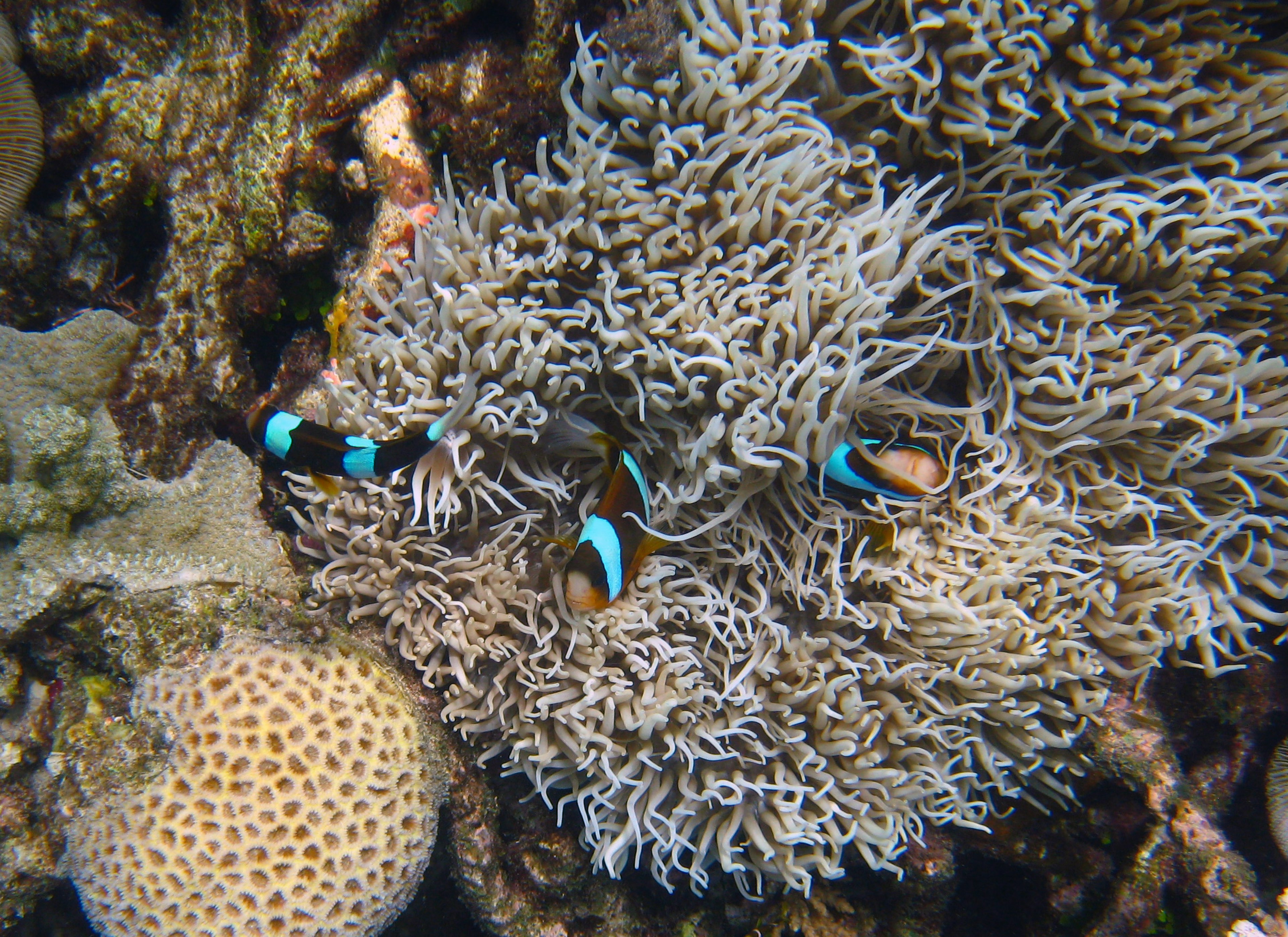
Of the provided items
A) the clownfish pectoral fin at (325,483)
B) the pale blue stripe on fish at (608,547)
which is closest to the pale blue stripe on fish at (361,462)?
the clownfish pectoral fin at (325,483)

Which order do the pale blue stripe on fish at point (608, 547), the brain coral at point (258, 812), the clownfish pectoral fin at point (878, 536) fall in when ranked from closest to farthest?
the pale blue stripe on fish at point (608, 547) → the brain coral at point (258, 812) → the clownfish pectoral fin at point (878, 536)

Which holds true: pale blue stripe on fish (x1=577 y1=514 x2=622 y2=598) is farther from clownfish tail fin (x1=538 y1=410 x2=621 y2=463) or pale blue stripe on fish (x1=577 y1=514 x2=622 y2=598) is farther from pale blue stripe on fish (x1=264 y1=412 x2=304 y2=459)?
pale blue stripe on fish (x1=264 y1=412 x2=304 y2=459)

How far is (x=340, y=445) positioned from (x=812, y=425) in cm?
133

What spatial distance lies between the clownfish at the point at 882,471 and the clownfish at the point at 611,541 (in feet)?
1.84

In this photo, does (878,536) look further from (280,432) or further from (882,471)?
(280,432)

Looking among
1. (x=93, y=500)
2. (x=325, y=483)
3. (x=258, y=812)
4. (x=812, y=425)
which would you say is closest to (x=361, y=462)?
(x=325, y=483)

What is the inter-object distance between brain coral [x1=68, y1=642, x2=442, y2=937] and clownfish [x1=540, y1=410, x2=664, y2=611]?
82cm

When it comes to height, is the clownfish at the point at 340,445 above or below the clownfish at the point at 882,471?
below

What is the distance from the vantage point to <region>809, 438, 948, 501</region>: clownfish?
6.10 feet

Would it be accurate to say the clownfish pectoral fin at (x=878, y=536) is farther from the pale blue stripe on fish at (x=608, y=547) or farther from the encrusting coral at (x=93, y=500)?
the encrusting coral at (x=93, y=500)

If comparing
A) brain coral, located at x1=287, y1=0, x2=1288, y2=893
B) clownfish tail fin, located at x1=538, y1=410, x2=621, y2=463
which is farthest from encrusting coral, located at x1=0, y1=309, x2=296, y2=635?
clownfish tail fin, located at x1=538, y1=410, x2=621, y2=463

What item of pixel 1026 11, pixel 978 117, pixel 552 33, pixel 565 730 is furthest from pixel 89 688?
pixel 1026 11

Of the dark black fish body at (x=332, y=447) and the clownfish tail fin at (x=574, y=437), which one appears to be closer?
the dark black fish body at (x=332, y=447)

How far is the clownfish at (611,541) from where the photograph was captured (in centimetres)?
178
